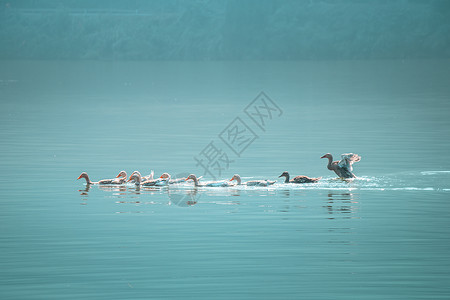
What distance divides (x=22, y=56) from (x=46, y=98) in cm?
12209

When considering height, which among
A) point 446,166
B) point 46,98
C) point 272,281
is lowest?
point 272,281

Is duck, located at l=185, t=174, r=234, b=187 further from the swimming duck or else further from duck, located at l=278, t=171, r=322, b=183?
the swimming duck

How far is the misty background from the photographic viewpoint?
18362 centimetres

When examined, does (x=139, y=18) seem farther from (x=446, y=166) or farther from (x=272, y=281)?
(x=272, y=281)

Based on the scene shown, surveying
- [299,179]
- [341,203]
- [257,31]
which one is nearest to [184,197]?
[299,179]

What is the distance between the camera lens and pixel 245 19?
186375mm

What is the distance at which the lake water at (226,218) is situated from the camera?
16516mm

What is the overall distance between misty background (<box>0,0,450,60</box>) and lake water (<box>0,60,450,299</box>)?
140 metres

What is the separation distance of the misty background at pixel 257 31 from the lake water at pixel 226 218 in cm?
14001

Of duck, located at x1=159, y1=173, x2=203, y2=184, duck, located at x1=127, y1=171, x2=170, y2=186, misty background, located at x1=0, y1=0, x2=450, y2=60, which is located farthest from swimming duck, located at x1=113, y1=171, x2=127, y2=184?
misty background, located at x1=0, y1=0, x2=450, y2=60

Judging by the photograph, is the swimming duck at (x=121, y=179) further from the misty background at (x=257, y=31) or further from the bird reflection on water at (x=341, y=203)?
the misty background at (x=257, y=31)

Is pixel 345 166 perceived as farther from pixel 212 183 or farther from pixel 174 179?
pixel 174 179

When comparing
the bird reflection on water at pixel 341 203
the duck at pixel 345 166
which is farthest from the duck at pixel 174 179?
the bird reflection on water at pixel 341 203

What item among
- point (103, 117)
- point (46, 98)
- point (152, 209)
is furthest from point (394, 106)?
point (152, 209)
